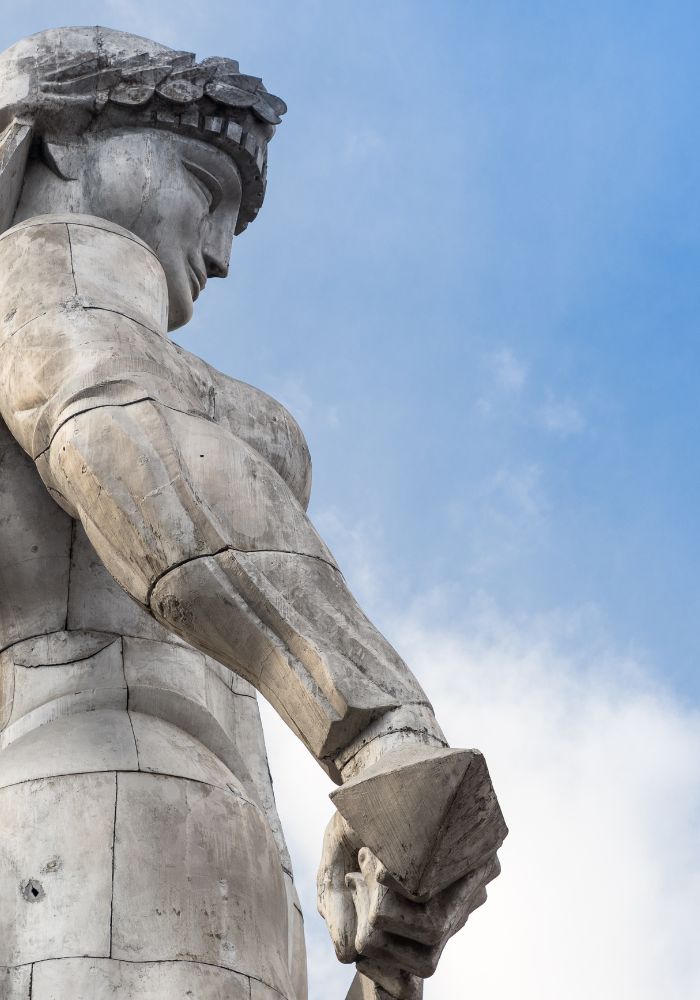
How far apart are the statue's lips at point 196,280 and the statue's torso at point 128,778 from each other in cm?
75

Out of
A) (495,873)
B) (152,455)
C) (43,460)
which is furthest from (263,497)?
(495,873)

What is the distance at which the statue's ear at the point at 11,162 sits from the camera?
5.94 m

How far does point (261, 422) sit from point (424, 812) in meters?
2.21

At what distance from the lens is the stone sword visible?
144 inches

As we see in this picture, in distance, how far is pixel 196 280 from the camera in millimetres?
6285

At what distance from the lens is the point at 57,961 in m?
4.27

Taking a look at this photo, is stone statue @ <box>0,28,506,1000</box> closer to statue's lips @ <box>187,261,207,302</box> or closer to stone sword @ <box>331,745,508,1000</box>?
stone sword @ <box>331,745,508,1000</box>

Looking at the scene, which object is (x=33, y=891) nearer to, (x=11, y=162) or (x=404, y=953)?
(x=404, y=953)

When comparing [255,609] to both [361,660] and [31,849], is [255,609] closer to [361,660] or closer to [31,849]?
[361,660]

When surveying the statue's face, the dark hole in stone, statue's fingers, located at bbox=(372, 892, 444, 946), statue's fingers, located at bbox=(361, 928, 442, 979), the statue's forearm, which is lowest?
statue's fingers, located at bbox=(361, 928, 442, 979)

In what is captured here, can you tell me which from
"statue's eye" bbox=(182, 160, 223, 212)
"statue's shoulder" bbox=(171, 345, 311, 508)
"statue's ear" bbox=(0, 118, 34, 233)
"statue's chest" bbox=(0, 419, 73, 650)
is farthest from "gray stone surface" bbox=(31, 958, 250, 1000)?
"statue's eye" bbox=(182, 160, 223, 212)

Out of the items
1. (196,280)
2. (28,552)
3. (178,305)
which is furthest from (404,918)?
(196,280)

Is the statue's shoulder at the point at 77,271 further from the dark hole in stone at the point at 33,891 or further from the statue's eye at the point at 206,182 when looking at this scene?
the dark hole in stone at the point at 33,891

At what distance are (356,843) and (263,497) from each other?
937 mm
